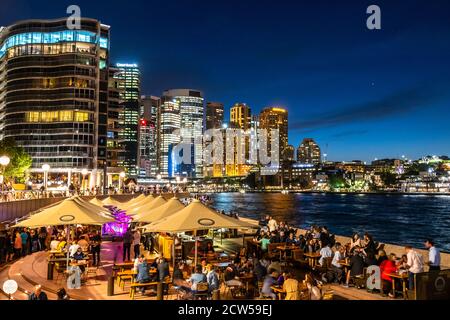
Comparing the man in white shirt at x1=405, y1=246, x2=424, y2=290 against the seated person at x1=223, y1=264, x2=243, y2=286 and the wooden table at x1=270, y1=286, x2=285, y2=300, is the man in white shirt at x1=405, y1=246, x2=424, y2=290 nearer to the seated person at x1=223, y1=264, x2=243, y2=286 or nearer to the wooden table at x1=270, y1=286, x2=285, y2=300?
the wooden table at x1=270, y1=286, x2=285, y2=300

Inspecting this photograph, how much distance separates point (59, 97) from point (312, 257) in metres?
102

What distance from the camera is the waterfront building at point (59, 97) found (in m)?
105

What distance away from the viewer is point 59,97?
105125mm

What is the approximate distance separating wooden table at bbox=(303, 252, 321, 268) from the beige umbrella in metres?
4.05

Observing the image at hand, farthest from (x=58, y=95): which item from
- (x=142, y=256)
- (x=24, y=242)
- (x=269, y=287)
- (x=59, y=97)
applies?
(x=269, y=287)

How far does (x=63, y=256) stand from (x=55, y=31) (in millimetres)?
109468

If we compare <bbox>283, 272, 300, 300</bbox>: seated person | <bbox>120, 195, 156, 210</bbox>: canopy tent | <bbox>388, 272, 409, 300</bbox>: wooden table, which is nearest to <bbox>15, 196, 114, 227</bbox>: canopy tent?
<bbox>283, 272, 300, 300</bbox>: seated person

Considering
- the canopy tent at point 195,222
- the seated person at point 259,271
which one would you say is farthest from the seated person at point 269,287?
the canopy tent at point 195,222

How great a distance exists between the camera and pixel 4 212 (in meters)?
32.5

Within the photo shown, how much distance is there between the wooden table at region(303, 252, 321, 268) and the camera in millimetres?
16663

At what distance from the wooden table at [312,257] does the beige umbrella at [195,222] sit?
159 inches
